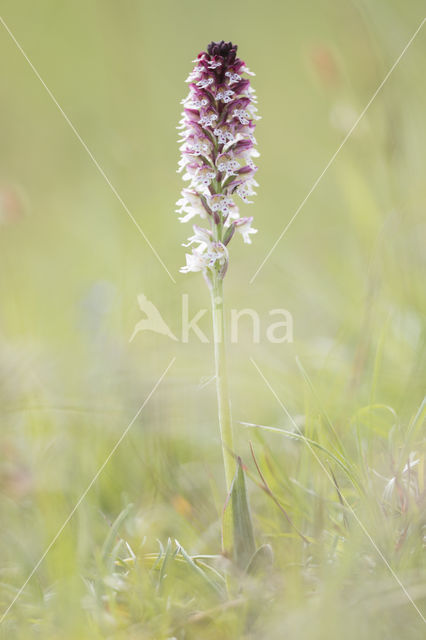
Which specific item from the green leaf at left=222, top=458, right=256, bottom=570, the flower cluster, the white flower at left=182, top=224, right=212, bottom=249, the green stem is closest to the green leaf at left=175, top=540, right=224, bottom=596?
the green leaf at left=222, top=458, right=256, bottom=570

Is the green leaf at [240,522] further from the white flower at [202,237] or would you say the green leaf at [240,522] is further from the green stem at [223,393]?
the white flower at [202,237]

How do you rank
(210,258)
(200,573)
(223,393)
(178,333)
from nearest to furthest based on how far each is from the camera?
(200,573) → (223,393) → (210,258) → (178,333)

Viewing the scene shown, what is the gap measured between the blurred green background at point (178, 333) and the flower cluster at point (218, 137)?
2.15 ft

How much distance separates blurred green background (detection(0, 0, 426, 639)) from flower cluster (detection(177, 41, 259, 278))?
66 cm

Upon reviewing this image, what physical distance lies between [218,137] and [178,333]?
1.77 metres

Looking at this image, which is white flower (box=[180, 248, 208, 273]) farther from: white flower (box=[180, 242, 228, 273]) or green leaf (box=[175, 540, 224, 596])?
green leaf (box=[175, 540, 224, 596])

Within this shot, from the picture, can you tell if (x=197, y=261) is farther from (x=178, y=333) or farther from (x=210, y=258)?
(x=178, y=333)

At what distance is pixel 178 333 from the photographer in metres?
3.51

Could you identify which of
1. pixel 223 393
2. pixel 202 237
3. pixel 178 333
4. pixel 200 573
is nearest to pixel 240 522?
pixel 200 573

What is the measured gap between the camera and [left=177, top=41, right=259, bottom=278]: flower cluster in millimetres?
1924

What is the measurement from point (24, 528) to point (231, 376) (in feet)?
4.45

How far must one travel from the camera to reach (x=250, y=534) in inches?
65.6

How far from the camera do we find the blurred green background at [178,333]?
1.72 meters

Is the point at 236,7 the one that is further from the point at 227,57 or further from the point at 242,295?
the point at 227,57
